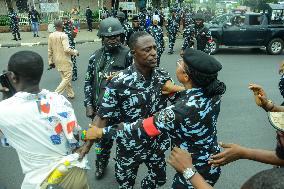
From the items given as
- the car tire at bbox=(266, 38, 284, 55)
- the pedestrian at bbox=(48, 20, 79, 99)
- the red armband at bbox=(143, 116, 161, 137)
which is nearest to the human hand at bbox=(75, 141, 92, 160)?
the red armband at bbox=(143, 116, 161, 137)

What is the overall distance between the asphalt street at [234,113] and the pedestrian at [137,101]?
3.52 feet

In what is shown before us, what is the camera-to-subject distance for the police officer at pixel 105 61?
3887 millimetres

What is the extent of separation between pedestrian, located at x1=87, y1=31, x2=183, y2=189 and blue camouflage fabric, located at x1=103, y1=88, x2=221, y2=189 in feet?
1.51

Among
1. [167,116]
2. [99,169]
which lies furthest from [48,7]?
[167,116]

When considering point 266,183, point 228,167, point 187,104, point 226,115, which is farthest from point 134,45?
point 226,115

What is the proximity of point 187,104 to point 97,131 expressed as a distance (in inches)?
34.7

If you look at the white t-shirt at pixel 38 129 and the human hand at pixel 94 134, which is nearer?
the white t-shirt at pixel 38 129

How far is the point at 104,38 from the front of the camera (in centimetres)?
393

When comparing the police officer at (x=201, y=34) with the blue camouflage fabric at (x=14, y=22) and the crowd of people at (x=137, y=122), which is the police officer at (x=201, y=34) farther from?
the blue camouflage fabric at (x=14, y=22)

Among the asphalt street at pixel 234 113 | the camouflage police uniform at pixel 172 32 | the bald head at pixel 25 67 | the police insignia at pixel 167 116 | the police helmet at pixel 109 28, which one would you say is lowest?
the asphalt street at pixel 234 113

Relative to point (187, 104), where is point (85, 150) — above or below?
below

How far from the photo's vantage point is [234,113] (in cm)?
687

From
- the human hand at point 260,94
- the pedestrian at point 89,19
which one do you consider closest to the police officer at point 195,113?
the human hand at point 260,94

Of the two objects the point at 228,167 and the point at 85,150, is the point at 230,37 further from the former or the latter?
the point at 85,150
